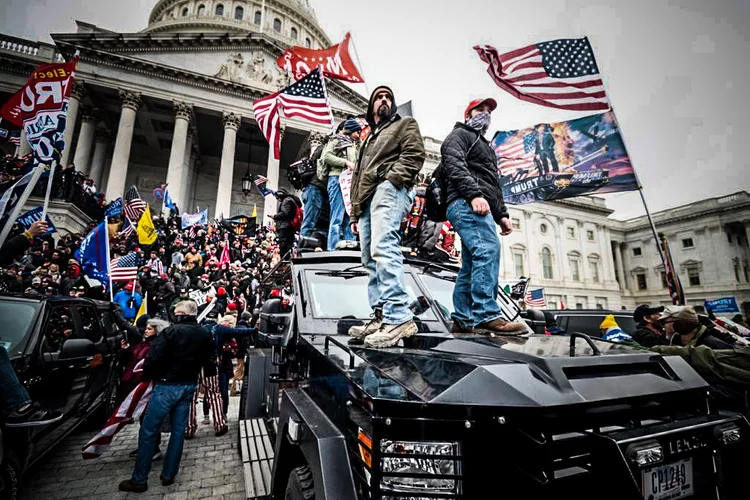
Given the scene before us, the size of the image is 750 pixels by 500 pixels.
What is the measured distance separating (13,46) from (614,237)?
72.2 meters

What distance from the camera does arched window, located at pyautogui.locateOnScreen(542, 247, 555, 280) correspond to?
149 feet

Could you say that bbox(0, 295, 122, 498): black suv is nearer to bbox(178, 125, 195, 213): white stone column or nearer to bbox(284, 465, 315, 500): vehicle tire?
bbox(284, 465, 315, 500): vehicle tire

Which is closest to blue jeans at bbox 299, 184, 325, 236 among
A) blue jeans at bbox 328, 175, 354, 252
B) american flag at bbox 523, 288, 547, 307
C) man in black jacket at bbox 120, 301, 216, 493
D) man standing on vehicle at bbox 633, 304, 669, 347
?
blue jeans at bbox 328, 175, 354, 252

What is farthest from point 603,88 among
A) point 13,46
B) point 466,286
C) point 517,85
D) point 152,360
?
point 13,46

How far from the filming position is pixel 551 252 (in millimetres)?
46219

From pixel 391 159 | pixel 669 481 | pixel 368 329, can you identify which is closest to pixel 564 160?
pixel 391 159

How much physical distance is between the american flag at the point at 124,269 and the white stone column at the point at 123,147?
15288 millimetres

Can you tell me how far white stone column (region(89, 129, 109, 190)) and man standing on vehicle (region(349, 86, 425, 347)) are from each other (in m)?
31.5

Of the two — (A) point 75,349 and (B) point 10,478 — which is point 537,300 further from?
(B) point 10,478

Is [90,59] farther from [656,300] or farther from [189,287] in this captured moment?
[656,300]

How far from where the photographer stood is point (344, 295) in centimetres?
309

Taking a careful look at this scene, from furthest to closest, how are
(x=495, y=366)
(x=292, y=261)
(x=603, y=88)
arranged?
(x=603, y=88) < (x=292, y=261) < (x=495, y=366)

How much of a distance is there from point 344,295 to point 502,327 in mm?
1305

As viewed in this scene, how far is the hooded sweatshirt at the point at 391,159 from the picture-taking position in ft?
8.57
